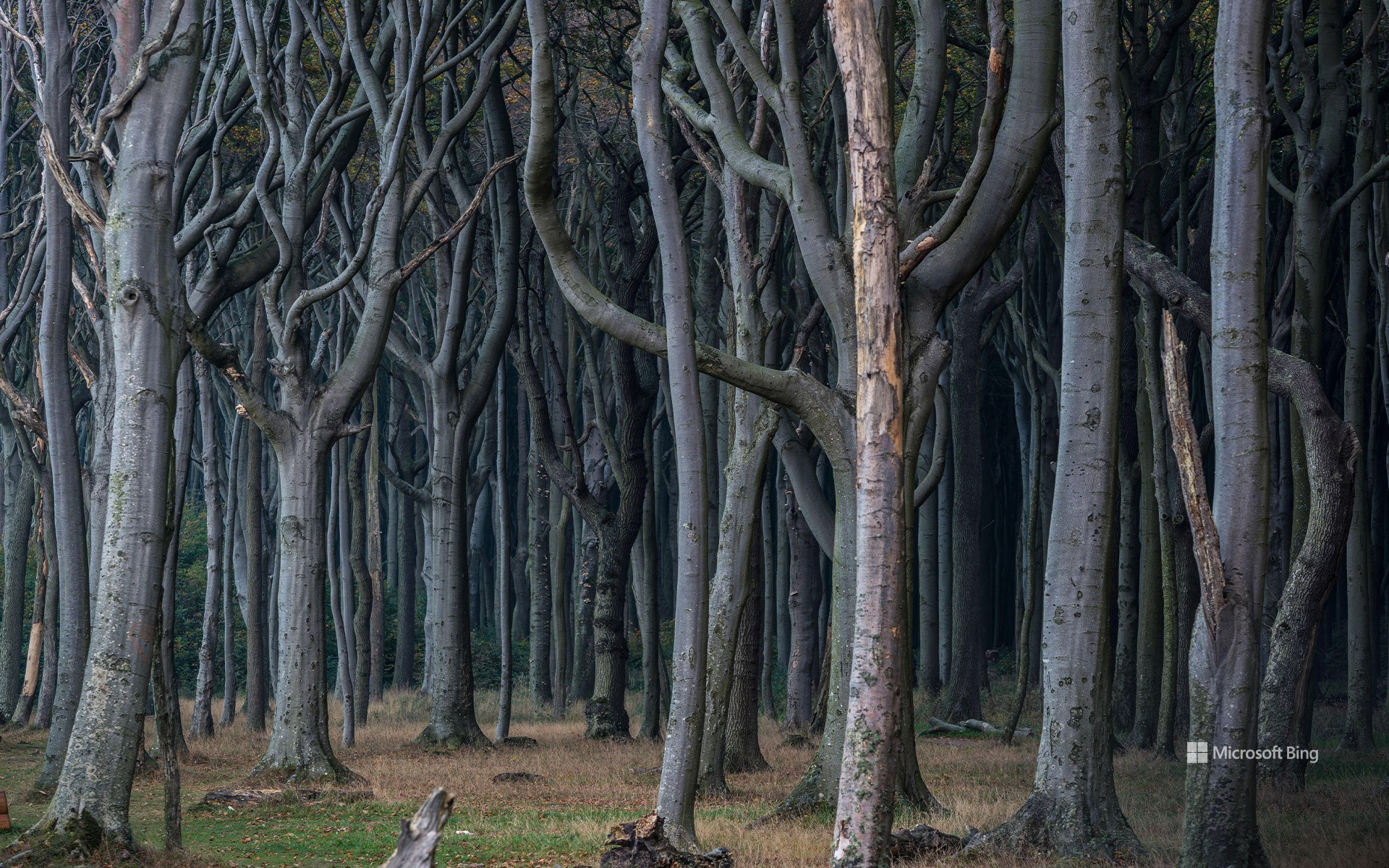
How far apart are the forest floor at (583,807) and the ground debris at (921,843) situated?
378 millimetres

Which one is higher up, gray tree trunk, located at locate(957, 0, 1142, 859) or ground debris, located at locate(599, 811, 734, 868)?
gray tree trunk, located at locate(957, 0, 1142, 859)

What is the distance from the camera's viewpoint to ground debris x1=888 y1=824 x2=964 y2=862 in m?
7.71

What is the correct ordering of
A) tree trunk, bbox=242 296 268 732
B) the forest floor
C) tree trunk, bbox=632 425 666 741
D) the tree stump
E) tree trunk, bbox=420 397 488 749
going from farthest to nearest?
tree trunk, bbox=242 296 268 732 → tree trunk, bbox=632 425 666 741 → tree trunk, bbox=420 397 488 749 → the forest floor → the tree stump

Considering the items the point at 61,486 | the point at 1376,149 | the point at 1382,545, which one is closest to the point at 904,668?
the point at 1376,149

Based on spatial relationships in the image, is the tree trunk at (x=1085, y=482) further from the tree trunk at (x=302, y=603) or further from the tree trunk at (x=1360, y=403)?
the tree trunk at (x=302, y=603)

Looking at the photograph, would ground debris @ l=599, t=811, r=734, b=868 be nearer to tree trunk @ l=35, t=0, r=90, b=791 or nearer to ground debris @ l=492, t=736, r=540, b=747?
tree trunk @ l=35, t=0, r=90, b=791

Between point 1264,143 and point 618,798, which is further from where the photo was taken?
point 618,798

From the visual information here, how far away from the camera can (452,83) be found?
50.9 ft

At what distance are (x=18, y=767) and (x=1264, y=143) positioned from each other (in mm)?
14071

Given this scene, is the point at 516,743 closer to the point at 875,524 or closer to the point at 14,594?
the point at 14,594

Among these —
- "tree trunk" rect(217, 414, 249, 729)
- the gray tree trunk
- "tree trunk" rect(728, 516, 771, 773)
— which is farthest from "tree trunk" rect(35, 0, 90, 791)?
the gray tree trunk

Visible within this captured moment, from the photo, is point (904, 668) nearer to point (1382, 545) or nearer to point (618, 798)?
point (618, 798)

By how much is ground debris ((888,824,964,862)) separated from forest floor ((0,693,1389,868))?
38 cm

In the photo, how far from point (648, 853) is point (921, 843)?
202 cm
